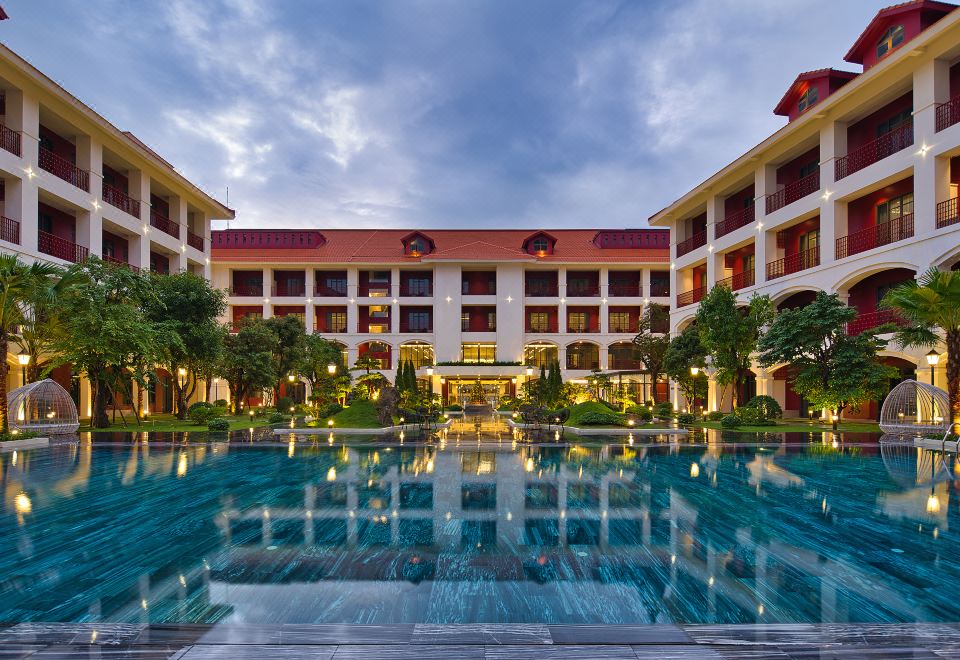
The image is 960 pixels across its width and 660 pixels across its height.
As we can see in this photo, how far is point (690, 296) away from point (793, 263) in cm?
921

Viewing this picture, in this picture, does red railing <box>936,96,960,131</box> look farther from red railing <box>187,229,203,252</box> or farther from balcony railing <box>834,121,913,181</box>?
red railing <box>187,229,203,252</box>

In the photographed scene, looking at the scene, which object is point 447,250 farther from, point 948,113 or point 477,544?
point 477,544

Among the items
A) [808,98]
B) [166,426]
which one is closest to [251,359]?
[166,426]

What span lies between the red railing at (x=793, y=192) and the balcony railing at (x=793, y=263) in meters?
2.64

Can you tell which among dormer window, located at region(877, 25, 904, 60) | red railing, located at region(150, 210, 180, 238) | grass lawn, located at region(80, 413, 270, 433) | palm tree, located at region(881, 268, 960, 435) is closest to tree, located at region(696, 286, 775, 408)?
palm tree, located at region(881, 268, 960, 435)

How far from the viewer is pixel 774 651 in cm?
382

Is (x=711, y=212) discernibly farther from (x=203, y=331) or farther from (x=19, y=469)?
(x=19, y=469)

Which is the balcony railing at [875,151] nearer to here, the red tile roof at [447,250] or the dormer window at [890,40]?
the dormer window at [890,40]

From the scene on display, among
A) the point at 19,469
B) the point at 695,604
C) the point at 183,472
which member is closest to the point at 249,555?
the point at 695,604

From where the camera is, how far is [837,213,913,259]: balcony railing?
20922 mm

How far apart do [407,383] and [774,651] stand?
2418 centimetres

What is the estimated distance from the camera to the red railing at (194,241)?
34.3m

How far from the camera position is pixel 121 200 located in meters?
27.8

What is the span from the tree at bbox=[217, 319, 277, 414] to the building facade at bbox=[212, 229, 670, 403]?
590 inches
